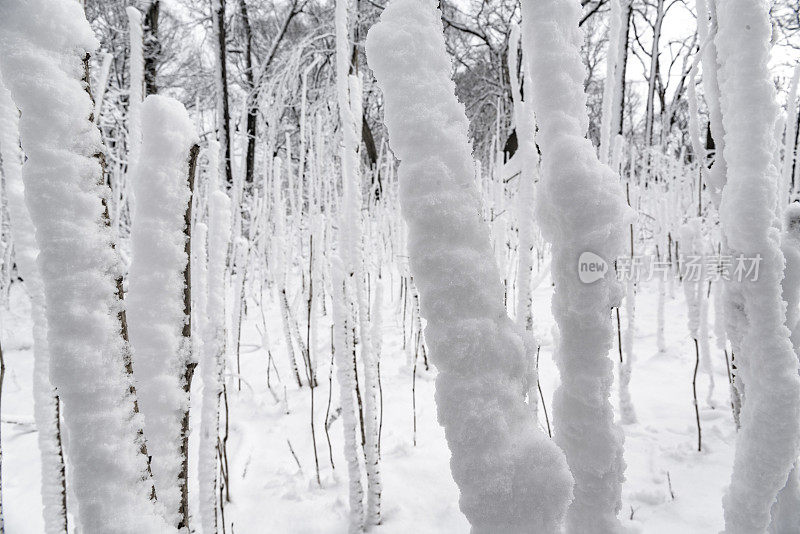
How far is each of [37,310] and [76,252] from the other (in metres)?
0.37

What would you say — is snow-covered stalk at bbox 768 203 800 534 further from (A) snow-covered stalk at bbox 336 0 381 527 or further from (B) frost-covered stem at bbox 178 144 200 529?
(B) frost-covered stem at bbox 178 144 200 529

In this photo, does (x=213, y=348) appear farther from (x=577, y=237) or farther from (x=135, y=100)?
(x=577, y=237)

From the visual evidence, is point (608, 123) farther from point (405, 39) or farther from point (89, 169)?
point (89, 169)

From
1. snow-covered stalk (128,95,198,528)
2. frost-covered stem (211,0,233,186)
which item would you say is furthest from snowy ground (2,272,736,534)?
frost-covered stem (211,0,233,186)

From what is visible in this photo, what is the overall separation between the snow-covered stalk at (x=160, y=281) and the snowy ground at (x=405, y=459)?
698mm

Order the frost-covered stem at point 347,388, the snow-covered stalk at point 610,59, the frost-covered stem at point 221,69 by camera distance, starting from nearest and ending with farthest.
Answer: the snow-covered stalk at point 610,59 < the frost-covered stem at point 347,388 < the frost-covered stem at point 221,69

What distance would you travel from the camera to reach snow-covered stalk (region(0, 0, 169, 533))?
1.11ft

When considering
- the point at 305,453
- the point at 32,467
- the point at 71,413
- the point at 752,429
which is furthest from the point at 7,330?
the point at 752,429

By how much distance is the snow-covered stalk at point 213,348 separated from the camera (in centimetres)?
67

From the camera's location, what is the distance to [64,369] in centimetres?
35

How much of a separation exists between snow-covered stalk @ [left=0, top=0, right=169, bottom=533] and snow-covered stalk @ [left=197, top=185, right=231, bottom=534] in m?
0.30

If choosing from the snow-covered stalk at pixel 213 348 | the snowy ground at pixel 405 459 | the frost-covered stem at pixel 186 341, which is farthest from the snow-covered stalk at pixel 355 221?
the frost-covered stem at pixel 186 341

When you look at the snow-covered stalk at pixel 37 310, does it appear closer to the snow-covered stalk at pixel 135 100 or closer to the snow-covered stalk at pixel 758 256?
the snow-covered stalk at pixel 135 100

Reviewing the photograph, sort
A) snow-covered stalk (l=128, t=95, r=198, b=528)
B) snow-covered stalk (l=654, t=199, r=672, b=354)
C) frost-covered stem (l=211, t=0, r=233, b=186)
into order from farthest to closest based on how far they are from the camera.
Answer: frost-covered stem (l=211, t=0, r=233, b=186) < snow-covered stalk (l=654, t=199, r=672, b=354) < snow-covered stalk (l=128, t=95, r=198, b=528)
